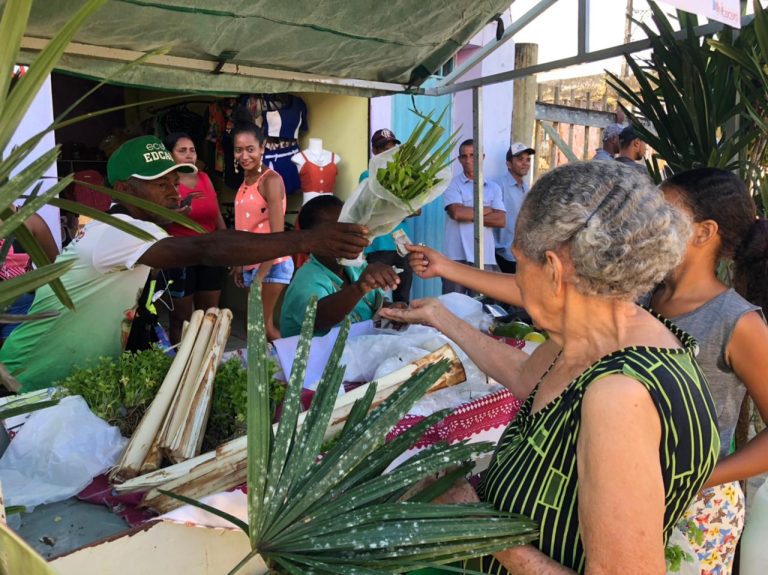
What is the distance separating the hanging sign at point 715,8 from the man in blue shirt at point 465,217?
3946mm

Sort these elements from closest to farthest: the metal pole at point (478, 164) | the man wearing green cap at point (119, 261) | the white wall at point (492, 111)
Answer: the man wearing green cap at point (119, 261) < the metal pole at point (478, 164) < the white wall at point (492, 111)

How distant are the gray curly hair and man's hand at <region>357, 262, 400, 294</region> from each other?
5.01 ft

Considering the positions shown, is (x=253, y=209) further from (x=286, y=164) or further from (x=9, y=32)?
(x=9, y=32)

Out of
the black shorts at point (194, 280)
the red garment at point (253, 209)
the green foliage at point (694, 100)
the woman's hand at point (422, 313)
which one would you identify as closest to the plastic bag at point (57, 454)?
the woman's hand at point (422, 313)

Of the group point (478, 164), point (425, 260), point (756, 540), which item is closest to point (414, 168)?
point (425, 260)

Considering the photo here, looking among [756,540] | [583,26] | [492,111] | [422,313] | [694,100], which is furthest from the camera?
[492,111]

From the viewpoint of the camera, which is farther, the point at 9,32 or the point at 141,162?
the point at 141,162

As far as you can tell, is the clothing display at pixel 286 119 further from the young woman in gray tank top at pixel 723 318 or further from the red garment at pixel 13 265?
the young woman in gray tank top at pixel 723 318

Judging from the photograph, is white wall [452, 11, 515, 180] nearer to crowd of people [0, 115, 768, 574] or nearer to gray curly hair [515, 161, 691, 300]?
crowd of people [0, 115, 768, 574]

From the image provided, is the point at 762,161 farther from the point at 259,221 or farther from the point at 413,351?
the point at 259,221

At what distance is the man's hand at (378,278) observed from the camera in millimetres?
2916

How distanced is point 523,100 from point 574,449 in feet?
25.6

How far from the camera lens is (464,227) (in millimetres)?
6773

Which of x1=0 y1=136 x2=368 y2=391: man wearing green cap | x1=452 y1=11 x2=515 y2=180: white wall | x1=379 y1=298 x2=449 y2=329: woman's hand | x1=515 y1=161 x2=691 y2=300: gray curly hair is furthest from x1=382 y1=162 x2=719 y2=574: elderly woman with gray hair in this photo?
x1=452 y1=11 x2=515 y2=180: white wall
